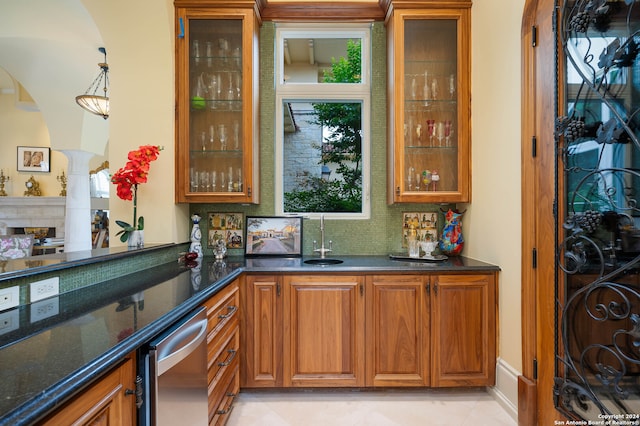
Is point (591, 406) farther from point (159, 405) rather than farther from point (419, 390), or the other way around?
point (159, 405)

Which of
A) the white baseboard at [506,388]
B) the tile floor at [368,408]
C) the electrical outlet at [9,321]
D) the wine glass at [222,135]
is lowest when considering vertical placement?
the tile floor at [368,408]

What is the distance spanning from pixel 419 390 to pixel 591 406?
1.06 meters

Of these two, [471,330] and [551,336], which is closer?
[551,336]

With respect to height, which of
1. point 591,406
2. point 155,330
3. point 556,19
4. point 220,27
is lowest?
point 591,406

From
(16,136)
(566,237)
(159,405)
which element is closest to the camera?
(159,405)

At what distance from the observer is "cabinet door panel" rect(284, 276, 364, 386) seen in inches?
86.7

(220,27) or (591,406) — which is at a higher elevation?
(220,27)

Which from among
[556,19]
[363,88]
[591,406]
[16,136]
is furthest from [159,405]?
[16,136]

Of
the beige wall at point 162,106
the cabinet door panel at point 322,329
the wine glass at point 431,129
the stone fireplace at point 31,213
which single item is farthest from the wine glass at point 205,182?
the stone fireplace at point 31,213

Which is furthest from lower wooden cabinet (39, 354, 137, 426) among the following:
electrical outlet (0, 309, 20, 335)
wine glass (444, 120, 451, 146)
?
wine glass (444, 120, 451, 146)

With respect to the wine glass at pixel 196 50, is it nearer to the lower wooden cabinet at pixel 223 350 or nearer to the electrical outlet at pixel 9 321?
the lower wooden cabinet at pixel 223 350

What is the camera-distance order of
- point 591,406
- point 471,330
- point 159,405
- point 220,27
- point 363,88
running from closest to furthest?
point 159,405 → point 591,406 → point 471,330 → point 220,27 → point 363,88

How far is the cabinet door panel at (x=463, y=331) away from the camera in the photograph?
2201 mm

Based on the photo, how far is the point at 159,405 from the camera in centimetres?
103
